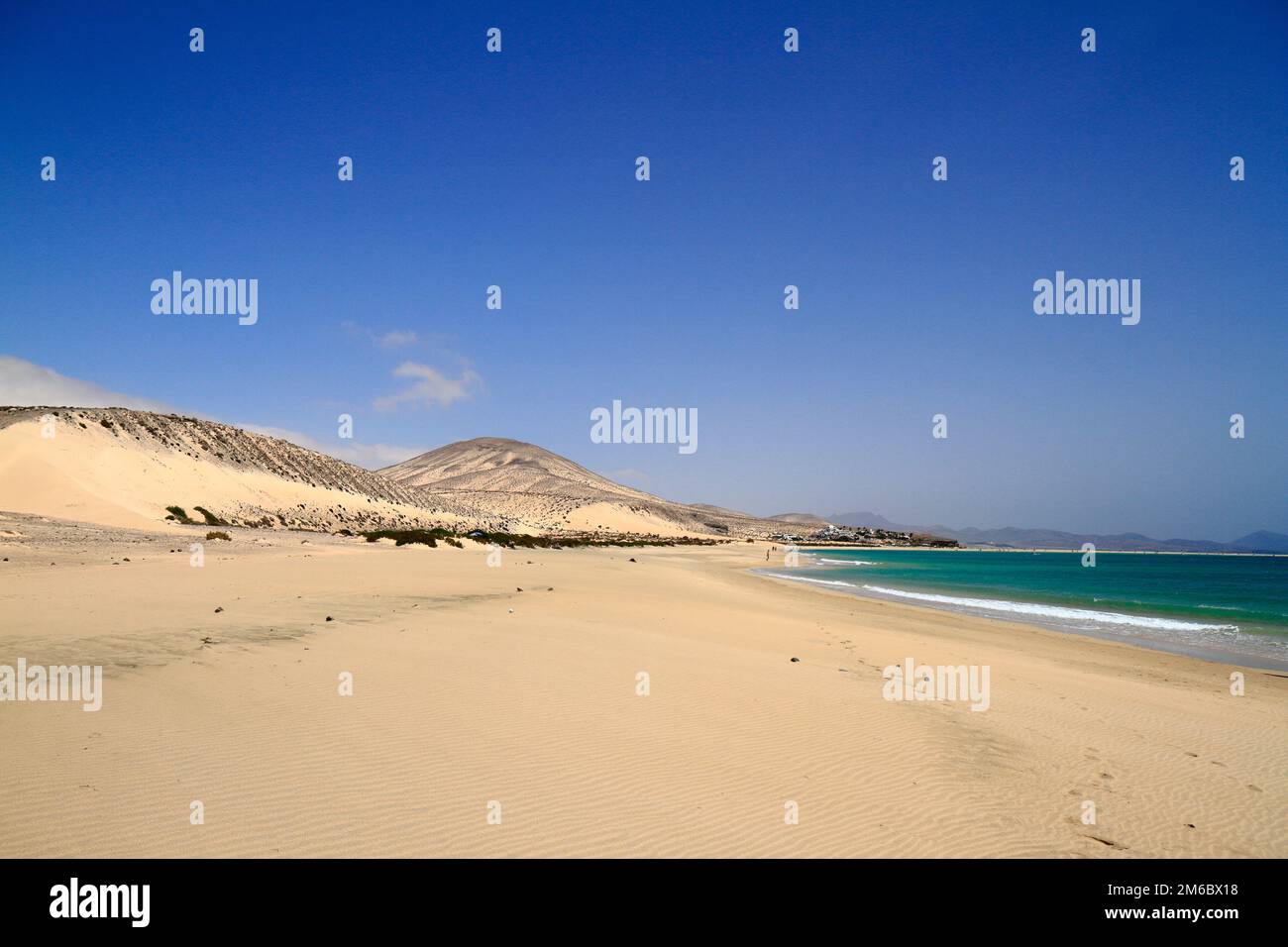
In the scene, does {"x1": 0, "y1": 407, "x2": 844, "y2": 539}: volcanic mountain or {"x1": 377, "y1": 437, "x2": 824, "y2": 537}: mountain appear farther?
{"x1": 377, "y1": 437, "x2": 824, "y2": 537}: mountain

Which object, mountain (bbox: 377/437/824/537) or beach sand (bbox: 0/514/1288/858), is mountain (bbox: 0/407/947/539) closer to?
mountain (bbox: 377/437/824/537)

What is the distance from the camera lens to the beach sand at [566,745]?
14.3 ft

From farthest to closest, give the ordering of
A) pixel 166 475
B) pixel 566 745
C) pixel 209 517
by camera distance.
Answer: pixel 166 475
pixel 209 517
pixel 566 745

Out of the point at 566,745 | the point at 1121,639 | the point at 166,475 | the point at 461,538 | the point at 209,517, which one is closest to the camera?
the point at 566,745

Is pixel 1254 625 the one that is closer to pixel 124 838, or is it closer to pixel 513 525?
pixel 124 838

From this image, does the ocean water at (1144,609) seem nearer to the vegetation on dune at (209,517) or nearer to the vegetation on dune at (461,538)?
the vegetation on dune at (461,538)

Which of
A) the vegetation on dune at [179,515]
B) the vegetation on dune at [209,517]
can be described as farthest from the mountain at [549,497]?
the vegetation on dune at [179,515]

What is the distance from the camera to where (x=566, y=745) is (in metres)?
6.05

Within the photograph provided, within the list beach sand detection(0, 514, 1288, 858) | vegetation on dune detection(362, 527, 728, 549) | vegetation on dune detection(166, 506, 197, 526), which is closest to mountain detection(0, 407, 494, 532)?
vegetation on dune detection(166, 506, 197, 526)

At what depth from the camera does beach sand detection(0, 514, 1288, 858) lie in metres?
4.37

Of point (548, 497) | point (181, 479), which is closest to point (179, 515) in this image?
point (181, 479)

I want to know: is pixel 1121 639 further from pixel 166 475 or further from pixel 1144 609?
pixel 166 475

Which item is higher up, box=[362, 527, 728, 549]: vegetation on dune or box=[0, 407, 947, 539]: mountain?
box=[0, 407, 947, 539]: mountain

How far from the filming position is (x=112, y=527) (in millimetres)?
25438
